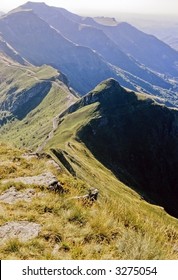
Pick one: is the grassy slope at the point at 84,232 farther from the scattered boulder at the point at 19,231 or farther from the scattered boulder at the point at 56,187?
the scattered boulder at the point at 56,187

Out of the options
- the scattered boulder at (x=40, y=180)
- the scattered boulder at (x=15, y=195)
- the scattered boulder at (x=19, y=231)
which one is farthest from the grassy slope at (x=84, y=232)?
the scattered boulder at (x=40, y=180)

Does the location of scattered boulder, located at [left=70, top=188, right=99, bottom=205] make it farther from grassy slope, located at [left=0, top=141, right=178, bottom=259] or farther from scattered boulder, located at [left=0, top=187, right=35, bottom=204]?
scattered boulder, located at [left=0, top=187, right=35, bottom=204]

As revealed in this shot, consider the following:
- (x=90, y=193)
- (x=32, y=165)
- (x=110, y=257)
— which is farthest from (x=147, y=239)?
(x=32, y=165)

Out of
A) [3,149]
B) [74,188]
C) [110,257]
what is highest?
[110,257]

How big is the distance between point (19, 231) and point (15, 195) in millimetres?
4263

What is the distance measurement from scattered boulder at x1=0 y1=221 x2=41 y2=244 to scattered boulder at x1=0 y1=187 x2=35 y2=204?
2.63 meters

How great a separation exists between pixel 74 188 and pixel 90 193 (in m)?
0.89

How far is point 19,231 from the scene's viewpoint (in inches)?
557

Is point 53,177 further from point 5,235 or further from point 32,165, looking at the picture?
point 5,235

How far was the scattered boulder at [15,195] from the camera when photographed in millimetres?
17547

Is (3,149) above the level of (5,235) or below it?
below

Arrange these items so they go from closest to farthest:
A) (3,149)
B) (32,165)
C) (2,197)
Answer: (2,197), (32,165), (3,149)

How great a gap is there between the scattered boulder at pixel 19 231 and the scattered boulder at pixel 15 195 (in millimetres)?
2628
